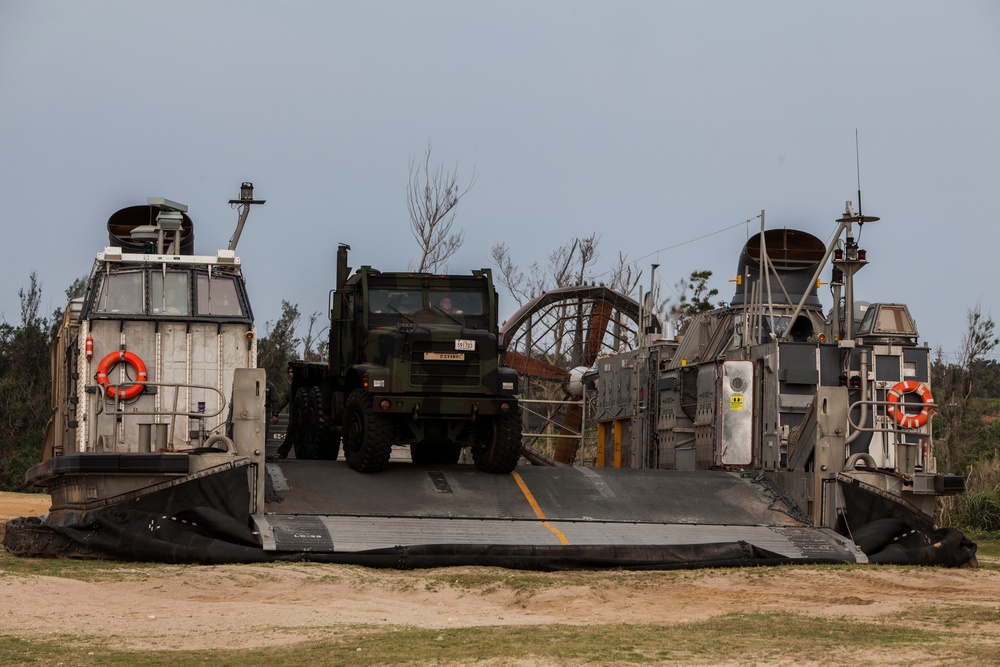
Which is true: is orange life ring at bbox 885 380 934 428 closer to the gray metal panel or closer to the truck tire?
the gray metal panel

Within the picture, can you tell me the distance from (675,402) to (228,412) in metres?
8.16

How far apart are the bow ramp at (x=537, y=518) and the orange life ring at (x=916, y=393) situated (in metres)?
3.45

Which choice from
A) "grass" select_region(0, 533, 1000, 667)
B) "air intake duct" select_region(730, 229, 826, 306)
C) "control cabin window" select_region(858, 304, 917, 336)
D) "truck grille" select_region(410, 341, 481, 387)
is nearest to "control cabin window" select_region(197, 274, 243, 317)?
"truck grille" select_region(410, 341, 481, 387)

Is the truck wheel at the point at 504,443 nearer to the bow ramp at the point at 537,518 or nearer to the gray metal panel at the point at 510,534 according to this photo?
the bow ramp at the point at 537,518

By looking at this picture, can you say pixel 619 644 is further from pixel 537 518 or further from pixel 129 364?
pixel 129 364

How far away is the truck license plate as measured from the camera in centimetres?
1717

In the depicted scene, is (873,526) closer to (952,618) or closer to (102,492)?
(952,618)

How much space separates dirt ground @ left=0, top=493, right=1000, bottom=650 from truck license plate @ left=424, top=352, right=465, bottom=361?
3833 mm

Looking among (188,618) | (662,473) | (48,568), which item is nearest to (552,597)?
(188,618)

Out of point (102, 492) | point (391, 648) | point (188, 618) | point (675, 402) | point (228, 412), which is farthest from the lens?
point (675, 402)

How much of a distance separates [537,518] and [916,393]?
26.1ft

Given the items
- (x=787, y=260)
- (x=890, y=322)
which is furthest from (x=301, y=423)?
(x=890, y=322)

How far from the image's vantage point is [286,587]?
12.6m

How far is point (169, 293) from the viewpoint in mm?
17906
